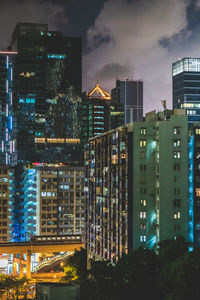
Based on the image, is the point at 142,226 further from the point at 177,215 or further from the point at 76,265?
the point at 76,265

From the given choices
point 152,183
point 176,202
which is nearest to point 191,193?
point 176,202

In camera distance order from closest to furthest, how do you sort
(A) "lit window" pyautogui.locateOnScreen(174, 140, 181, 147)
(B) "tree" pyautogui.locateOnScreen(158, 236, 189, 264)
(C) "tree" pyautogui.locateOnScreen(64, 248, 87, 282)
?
(B) "tree" pyautogui.locateOnScreen(158, 236, 189, 264) → (A) "lit window" pyautogui.locateOnScreen(174, 140, 181, 147) → (C) "tree" pyautogui.locateOnScreen(64, 248, 87, 282)

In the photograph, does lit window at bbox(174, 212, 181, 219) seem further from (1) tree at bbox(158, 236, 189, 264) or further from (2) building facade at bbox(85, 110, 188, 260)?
(1) tree at bbox(158, 236, 189, 264)

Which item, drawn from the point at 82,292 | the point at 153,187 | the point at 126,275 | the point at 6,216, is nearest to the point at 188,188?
the point at 153,187

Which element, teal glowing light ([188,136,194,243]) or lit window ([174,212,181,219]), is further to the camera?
teal glowing light ([188,136,194,243])

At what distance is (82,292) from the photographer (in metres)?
74.1

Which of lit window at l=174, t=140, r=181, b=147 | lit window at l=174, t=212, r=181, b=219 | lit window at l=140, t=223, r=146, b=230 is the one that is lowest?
lit window at l=140, t=223, r=146, b=230

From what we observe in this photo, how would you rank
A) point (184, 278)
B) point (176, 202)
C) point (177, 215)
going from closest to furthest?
point (184, 278), point (177, 215), point (176, 202)

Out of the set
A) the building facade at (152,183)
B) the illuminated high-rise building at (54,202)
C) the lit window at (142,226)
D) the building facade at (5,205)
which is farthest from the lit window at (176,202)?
the building facade at (5,205)

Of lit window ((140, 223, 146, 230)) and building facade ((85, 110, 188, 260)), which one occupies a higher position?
building facade ((85, 110, 188, 260))

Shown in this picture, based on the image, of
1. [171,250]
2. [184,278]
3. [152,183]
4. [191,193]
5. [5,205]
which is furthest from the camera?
[5,205]

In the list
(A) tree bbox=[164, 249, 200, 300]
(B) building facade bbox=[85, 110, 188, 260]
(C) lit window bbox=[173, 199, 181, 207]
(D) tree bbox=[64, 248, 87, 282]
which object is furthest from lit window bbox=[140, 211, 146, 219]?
(A) tree bbox=[164, 249, 200, 300]

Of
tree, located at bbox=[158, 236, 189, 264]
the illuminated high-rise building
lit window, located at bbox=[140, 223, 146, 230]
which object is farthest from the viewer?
the illuminated high-rise building

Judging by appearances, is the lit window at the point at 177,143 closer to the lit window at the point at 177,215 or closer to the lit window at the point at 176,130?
the lit window at the point at 176,130
